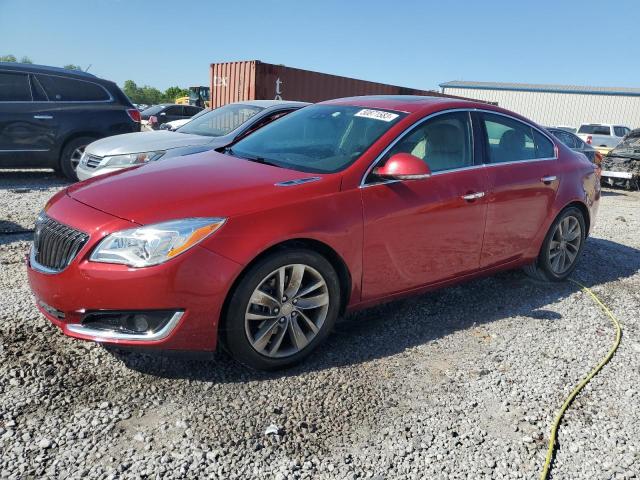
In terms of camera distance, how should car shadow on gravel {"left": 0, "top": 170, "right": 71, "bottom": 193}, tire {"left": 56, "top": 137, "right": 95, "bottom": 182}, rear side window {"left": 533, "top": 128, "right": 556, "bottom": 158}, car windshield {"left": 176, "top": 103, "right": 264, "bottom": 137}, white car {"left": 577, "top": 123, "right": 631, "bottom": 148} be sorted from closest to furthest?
rear side window {"left": 533, "top": 128, "right": 556, "bottom": 158}
car windshield {"left": 176, "top": 103, "right": 264, "bottom": 137}
car shadow on gravel {"left": 0, "top": 170, "right": 71, "bottom": 193}
tire {"left": 56, "top": 137, "right": 95, "bottom": 182}
white car {"left": 577, "top": 123, "right": 631, "bottom": 148}

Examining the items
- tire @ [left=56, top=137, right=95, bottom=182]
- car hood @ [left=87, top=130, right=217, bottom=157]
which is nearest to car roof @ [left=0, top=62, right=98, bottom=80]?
tire @ [left=56, top=137, right=95, bottom=182]

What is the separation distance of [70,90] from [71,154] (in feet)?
3.48

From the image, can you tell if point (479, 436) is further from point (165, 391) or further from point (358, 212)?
point (165, 391)

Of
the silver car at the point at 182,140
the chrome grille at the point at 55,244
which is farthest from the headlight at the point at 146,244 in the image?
the silver car at the point at 182,140

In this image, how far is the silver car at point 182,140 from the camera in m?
6.78

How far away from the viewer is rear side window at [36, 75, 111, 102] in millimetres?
8773

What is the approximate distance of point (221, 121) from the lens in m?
7.72

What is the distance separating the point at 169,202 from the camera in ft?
9.56

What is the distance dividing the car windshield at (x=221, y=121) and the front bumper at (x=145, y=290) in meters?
4.73

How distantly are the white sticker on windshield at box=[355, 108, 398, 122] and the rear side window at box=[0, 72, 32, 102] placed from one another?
686 cm

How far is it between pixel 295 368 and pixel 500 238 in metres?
2.04

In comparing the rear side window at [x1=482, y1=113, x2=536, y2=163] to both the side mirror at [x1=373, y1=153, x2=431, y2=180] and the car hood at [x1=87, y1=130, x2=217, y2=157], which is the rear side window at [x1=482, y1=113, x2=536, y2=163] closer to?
the side mirror at [x1=373, y1=153, x2=431, y2=180]

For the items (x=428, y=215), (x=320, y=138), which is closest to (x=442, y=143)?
(x=428, y=215)

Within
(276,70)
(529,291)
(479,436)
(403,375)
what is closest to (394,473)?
(479,436)
